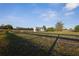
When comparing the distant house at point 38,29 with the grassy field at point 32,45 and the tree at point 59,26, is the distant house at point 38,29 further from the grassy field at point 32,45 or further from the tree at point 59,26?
the tree at point 59,26

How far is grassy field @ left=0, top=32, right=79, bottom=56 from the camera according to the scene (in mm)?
3197

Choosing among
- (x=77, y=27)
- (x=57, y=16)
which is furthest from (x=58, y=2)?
(x=77, y=27)

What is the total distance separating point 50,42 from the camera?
323 centimetres

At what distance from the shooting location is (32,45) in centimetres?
324

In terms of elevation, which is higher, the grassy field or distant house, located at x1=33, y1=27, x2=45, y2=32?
distant house, located at x1=33, y1=27, x2=45, y2=32

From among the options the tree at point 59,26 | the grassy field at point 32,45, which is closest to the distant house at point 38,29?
the grassy field at point 32,45

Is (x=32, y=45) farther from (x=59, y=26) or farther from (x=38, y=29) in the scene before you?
(x=59, y=26)

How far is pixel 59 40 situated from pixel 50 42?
110 mm

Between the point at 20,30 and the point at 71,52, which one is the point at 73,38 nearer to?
the point at 71,52

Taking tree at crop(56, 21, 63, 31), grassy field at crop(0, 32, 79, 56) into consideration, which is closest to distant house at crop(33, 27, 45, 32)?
grassy field at crop(0, 32, 79, 56)

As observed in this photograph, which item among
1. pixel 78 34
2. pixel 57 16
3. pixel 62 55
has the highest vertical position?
pixel 57 16

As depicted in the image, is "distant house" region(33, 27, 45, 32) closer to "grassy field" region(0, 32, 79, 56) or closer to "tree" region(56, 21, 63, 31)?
"grassy field" region(0, 32, 79, 56)

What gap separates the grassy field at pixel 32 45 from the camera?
3.20 metres

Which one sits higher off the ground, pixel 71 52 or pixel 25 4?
pixel 25 4
